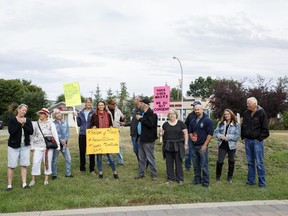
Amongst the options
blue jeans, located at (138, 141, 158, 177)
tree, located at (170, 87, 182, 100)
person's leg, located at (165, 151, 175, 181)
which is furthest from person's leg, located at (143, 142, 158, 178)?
tree, located at (170, 87, 182, 100)

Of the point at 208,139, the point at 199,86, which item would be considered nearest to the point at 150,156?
the point at 208,139

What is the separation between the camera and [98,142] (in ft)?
30.1

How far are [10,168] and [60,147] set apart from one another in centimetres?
143

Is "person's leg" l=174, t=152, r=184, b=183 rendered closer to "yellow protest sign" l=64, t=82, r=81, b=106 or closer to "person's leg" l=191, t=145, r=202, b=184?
"person's leg" l=191, t=145, r=202, b=184

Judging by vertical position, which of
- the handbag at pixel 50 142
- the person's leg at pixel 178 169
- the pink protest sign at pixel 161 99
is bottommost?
the person's leg at pixel 178 169

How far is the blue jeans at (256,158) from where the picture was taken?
8500 millimetres

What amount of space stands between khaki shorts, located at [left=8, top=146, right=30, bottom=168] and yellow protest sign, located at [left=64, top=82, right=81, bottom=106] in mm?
2710

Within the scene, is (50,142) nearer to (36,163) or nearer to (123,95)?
(36,163)

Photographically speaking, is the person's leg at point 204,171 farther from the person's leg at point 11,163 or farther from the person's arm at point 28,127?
the person's leg at point 11,163

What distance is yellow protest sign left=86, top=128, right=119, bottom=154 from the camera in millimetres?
9164

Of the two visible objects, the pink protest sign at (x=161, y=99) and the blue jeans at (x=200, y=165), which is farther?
the pink protest sign at (x=161, y=99)

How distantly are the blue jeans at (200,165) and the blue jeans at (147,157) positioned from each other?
1031 millimetres

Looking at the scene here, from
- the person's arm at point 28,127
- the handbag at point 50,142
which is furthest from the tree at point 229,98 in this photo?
the person's arm at point 28,127

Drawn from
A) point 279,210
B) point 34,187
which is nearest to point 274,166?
point 279,210
